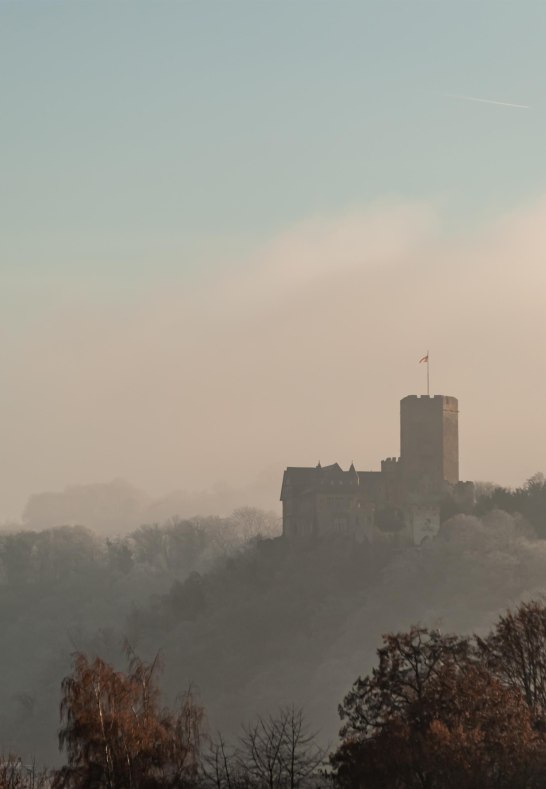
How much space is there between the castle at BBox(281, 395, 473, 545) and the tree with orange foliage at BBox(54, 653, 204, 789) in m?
87.2

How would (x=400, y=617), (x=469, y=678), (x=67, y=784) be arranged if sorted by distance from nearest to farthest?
(x=67, y=784) → (x=469, y=678) → (x=400, y=617)

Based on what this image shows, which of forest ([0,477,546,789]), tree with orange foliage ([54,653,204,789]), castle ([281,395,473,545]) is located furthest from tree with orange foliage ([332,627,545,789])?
castle ([281,395,473,545])

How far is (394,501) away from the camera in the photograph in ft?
442

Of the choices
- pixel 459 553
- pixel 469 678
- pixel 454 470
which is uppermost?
pixel 454 470

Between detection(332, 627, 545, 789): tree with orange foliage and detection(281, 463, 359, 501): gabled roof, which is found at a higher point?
detection(281, 463, 359, 501): gabled roof

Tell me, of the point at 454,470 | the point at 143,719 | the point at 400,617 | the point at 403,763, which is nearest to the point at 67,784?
the point at 143,719

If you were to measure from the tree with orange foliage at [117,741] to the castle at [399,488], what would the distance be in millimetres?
87240

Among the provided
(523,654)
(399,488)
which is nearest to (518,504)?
(399,488)

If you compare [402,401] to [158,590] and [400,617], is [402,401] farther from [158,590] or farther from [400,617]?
[158,590]

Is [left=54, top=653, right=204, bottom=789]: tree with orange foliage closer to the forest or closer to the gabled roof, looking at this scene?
the forest

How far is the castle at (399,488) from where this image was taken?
13238cm

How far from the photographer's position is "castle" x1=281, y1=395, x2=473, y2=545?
434 feet

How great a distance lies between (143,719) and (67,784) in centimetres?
260

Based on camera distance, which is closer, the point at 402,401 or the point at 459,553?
the point at 459,553
